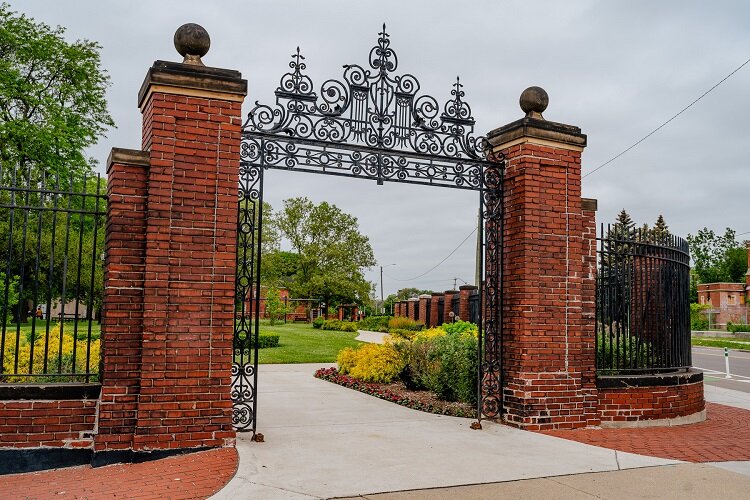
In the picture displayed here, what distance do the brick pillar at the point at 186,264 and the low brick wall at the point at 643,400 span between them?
4.65 meters

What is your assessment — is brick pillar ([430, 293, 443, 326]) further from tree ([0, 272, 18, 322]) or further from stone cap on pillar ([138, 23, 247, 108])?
stone cap on pillar ([138, 23, 247, 108])

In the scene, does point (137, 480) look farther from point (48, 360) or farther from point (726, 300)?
point (726, 300)

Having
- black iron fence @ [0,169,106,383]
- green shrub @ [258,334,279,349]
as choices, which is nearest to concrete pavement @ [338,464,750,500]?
black iron fence @ [0,169,106,383]

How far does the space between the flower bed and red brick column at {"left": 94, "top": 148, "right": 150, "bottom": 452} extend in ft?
14.4

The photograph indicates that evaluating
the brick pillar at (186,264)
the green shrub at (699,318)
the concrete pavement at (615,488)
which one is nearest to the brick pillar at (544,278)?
the concrete pavement at (615,488)

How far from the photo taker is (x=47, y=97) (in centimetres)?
2595

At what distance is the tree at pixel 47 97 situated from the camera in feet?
80.1

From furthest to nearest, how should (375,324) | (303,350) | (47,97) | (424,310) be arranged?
(424,310)
(375,324)
(47,97)
(303,350)

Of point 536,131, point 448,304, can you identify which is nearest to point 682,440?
point 536,131

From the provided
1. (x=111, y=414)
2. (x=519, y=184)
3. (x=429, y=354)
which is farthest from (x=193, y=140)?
(x=429, y=354)

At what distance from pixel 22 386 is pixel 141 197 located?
1.99 metres

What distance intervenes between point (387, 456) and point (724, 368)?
18.2 m

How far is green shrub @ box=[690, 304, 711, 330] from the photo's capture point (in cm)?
4517

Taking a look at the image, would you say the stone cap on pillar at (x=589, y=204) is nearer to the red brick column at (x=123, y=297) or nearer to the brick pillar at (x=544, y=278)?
the brick pillar at (x=544, y=278)
